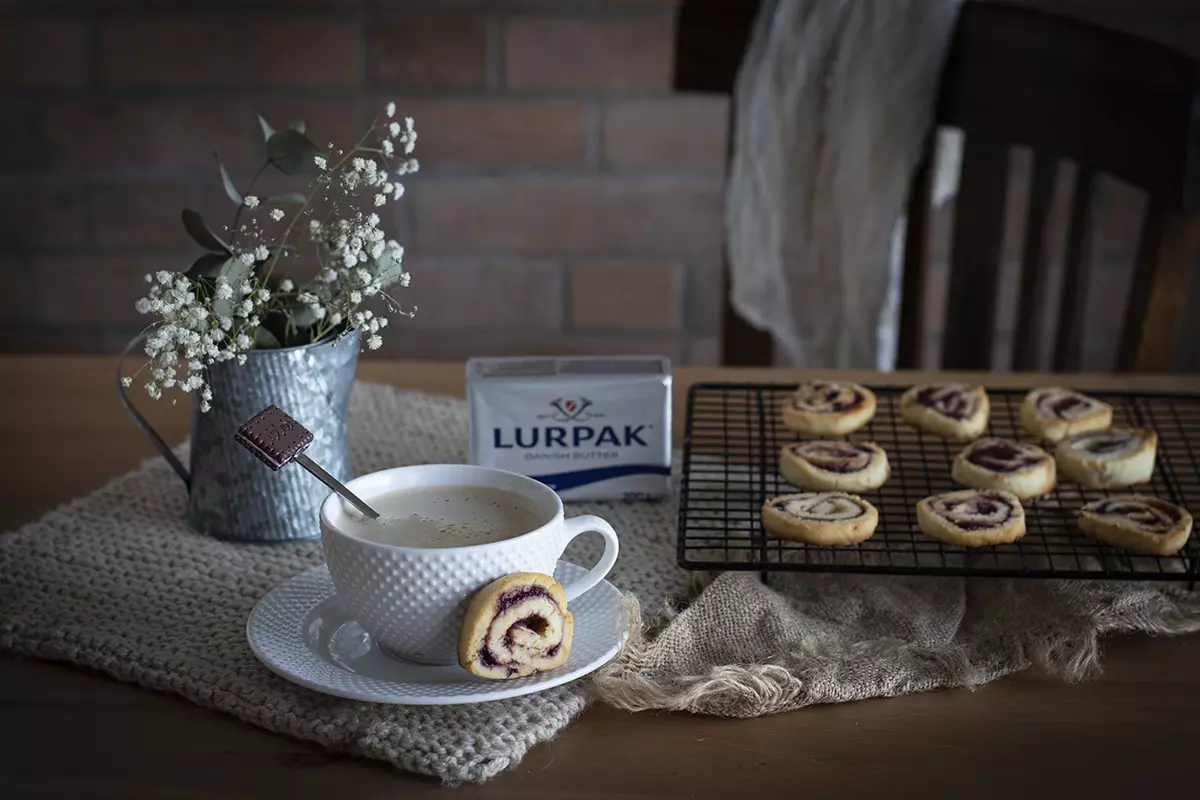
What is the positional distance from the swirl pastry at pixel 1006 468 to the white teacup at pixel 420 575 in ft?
1.35

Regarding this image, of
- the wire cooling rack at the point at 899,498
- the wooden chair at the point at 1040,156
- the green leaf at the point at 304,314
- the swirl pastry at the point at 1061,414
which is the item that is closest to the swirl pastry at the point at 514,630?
the wire cooling rack at the point at 899,498

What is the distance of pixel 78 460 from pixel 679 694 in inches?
28.3

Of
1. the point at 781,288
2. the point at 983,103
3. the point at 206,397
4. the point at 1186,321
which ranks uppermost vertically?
the point at 983,103

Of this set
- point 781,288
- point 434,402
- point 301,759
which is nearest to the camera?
point 301,759

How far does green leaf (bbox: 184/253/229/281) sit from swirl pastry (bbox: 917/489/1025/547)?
22.8 inches

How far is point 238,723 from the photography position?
2.65ft

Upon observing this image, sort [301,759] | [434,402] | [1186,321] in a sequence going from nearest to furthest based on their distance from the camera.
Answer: [301,759] → [434,402] → [1186,321]

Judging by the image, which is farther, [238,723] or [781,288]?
[781,288]

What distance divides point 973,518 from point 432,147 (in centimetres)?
161

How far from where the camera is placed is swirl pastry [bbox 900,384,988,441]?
4.06 ft

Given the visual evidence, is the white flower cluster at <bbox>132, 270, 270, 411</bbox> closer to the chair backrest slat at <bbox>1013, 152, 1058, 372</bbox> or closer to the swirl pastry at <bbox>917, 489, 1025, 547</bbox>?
the swirl pastry at <bbox>917, 489, 1025, 547</bbox>

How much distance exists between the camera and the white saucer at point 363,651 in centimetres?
79

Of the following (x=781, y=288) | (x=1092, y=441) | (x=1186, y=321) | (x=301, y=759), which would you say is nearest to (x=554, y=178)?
(x=781, y=288)

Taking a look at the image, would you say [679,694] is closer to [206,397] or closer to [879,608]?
Result: [879,608]
